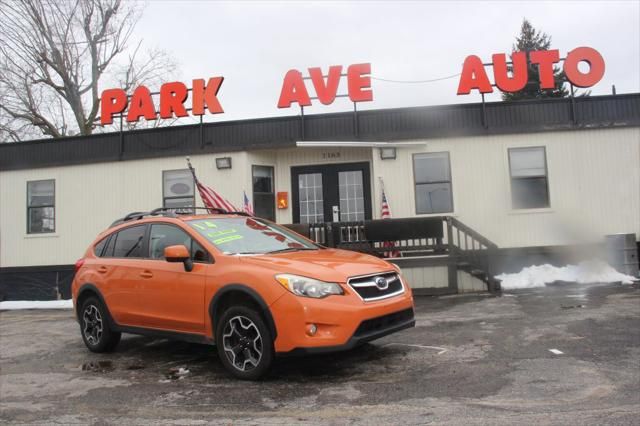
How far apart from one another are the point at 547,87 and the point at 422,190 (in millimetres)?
3867

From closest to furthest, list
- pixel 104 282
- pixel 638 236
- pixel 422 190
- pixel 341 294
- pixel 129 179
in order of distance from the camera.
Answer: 1. pixel 341 294
2. pixel 104 282
3. pixel 638 236
4. pixel 422 190
5. pixel 129 179

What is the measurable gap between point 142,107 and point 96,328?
335 inches

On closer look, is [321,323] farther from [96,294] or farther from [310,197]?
[310,197]

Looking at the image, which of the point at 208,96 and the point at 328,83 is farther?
the point at 208,96

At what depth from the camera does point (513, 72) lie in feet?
39.9

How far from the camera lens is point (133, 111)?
13633 millimetres

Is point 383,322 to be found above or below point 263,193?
below

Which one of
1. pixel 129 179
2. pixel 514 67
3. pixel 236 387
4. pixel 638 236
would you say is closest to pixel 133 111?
pixel 129 179

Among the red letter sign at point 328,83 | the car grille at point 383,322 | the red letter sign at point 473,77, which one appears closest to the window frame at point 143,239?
the car grille at point 383,322

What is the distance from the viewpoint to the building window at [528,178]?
11930mm

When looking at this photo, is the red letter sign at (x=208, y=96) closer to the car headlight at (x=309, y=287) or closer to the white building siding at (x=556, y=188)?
the white building siding at (x=556, y=188)

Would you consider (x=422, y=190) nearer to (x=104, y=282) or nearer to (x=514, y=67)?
(x=514, y=67)

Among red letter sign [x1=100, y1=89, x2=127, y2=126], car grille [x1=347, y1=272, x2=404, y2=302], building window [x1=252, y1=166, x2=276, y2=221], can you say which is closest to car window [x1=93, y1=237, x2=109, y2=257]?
car grille [x1=347, y1=272, x2=404, y2=302]

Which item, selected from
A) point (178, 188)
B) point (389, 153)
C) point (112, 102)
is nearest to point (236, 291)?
point (389, 153)
